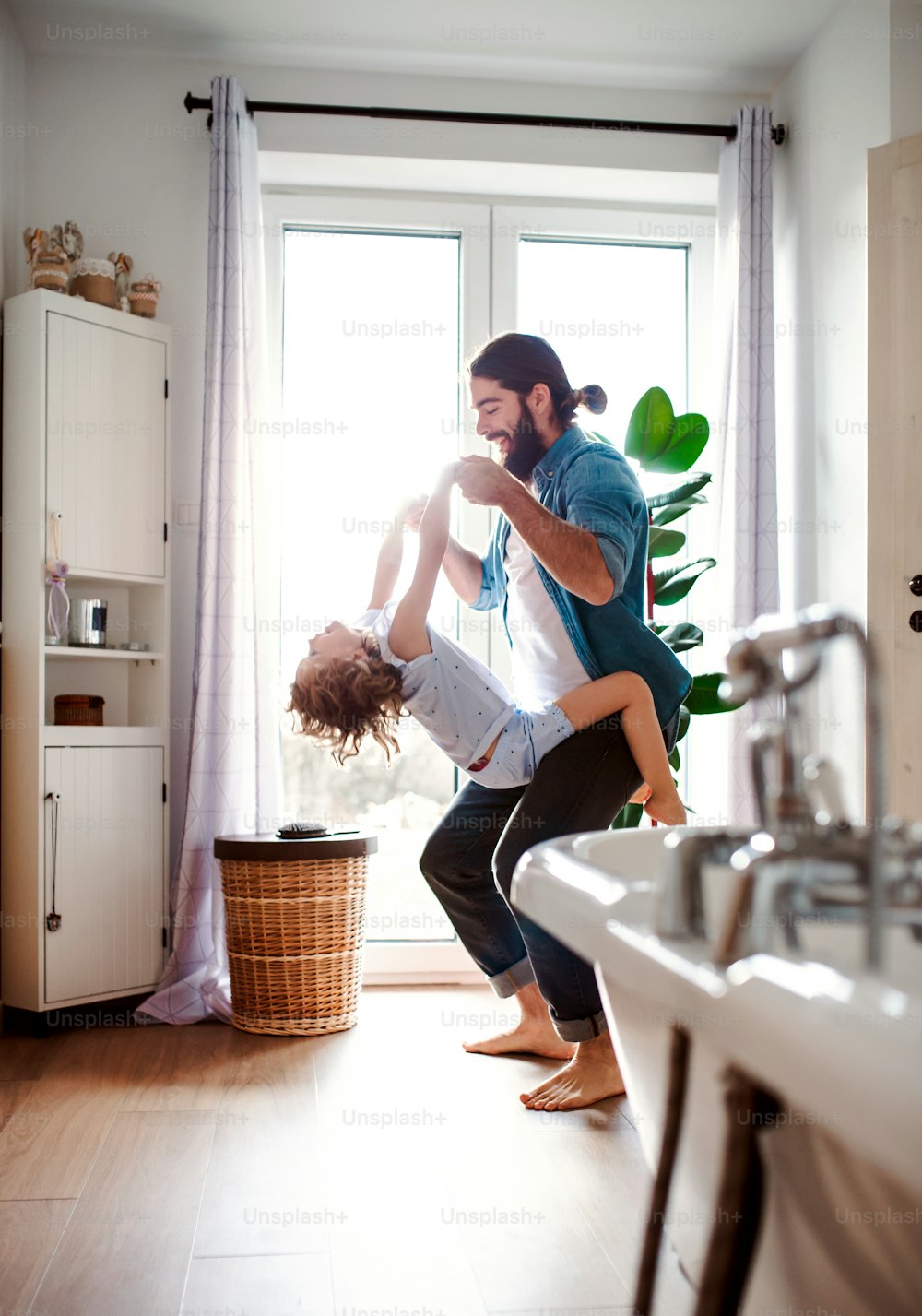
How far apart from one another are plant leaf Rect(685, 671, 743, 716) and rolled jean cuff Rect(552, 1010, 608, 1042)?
1028mm

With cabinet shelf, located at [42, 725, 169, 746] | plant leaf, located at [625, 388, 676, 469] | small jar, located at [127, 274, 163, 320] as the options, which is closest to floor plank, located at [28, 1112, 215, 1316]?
cabinet shelf, located at [42, 725, 169, 746]

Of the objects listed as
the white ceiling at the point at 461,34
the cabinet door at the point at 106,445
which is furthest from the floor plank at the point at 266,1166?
the white ceiling at the point at 461,34

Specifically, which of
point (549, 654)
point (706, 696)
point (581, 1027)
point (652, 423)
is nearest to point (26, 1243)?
point (581, 1027)

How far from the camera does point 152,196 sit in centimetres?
337

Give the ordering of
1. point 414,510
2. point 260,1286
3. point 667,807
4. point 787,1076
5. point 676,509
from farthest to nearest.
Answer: point 676,509
point 414,510
point 667,807
point 260,1286
point 787,1076

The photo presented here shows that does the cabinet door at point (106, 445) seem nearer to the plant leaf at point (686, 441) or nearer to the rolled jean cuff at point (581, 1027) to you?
the plant leaf at point (686, 441)

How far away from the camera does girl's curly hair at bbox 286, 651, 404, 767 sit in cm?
226

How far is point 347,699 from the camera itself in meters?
2.27

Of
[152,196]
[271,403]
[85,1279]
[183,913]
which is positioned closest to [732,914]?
[85,1279]

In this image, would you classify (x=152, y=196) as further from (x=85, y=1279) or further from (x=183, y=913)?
(x=85, y=1279)

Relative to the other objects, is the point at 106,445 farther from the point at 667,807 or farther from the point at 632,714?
the point at 667,807

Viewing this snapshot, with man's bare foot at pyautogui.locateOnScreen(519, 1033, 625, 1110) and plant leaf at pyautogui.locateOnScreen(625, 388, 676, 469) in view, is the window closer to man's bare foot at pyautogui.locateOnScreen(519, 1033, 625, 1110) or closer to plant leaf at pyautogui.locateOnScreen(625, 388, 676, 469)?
plant leaf at pyautogui.locateOnScreen(625, 388, 676, 469)

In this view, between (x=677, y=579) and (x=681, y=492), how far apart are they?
9.3 inches

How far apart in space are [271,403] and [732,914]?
2829mm
